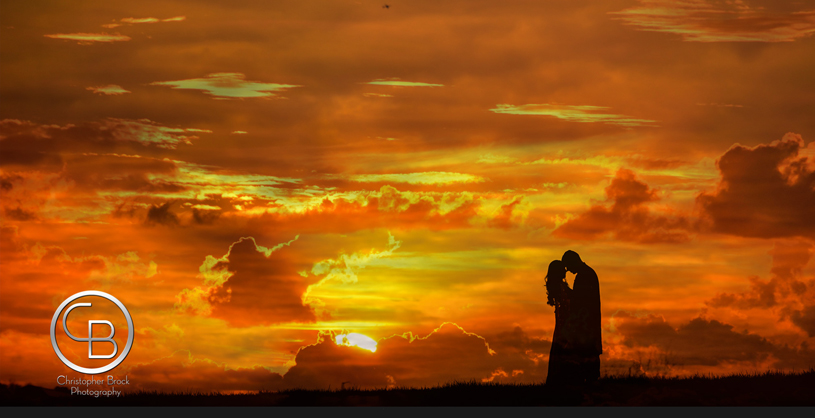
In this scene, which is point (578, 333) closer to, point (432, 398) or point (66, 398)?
point (432, 398)

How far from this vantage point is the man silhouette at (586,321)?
30.0m

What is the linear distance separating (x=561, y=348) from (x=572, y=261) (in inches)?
121

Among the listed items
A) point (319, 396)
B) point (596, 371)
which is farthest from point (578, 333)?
point (319, 396)

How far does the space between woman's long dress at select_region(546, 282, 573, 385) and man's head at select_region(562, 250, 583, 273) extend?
619mm

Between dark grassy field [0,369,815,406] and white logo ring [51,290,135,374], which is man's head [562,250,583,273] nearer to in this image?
dark grassy field [0,369,815,406]

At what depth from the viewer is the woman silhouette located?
30078 mm

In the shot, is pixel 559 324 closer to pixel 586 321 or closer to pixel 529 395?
pixel 586 321

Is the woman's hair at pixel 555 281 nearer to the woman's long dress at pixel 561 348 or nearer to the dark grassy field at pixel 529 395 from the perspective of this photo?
the woman's long dress at pixel 561 348

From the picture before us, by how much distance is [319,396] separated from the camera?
29.3m

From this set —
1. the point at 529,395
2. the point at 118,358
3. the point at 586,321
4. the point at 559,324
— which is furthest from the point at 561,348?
the point at 118,358

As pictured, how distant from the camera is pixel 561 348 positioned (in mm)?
30297

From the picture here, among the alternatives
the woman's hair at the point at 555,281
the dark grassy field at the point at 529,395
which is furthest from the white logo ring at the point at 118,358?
the woman's hair at the point at 555,281

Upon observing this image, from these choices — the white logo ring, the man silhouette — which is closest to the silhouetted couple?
the man silhouette

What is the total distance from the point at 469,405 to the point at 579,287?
585cm
